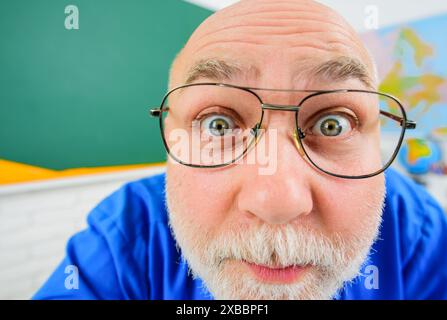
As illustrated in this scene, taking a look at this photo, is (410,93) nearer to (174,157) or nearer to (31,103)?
(174,157)

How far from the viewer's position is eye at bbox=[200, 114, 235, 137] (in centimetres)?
39

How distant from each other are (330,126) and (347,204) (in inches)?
4.4

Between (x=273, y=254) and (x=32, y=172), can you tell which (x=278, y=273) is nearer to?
(x=273, y=254)

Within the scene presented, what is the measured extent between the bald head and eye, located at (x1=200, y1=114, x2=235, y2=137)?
0.06m

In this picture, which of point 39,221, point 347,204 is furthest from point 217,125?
point 39,221

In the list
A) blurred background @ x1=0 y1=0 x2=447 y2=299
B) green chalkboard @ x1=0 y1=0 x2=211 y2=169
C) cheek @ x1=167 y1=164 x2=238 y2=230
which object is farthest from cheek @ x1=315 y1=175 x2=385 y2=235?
green chalkboard @ x1=0 y1=0 x2=211 y2=169

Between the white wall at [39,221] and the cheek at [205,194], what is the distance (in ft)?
1.29

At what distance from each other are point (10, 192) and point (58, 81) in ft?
1.49

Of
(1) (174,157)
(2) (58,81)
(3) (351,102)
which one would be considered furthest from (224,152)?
(2) (58,81)

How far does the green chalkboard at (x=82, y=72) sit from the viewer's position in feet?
1.50

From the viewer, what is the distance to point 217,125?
1.30ft

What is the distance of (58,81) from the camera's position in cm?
49

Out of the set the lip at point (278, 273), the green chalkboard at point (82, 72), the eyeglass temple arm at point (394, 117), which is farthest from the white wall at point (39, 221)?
the lip at point (278, 273)

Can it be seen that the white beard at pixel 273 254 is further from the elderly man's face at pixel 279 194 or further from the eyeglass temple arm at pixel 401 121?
the eyeglass temple arm at pixel 401 121
